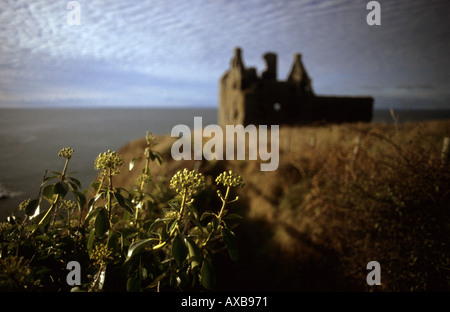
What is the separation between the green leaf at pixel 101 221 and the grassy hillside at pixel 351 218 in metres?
1.23

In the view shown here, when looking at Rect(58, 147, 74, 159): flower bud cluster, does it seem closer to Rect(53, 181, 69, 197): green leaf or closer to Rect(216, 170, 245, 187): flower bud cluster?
Rect(53, 181, 69, 197): green leaf

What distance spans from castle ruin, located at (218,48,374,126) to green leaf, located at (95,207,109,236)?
69.6 ft

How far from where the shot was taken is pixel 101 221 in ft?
4.72

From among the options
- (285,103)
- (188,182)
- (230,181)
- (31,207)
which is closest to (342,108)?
(285,103)

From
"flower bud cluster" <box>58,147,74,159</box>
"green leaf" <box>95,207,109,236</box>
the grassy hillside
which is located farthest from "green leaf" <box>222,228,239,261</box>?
the grassy hillside

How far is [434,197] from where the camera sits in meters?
4.55

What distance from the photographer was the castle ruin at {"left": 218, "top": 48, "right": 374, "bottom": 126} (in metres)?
22.4

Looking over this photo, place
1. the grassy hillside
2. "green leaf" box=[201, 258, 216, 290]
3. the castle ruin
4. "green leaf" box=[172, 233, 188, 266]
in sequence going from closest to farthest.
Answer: "green leaf" box=[172, 233, 188, 266]
"green leaf" box=[201, 258, 216, 290]
the grassy hillside
the castle ruin

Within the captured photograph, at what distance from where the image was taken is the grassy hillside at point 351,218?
459 centimetres

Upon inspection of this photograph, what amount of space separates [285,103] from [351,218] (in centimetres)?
1825

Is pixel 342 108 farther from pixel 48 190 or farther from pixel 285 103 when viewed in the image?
pixel 48 190

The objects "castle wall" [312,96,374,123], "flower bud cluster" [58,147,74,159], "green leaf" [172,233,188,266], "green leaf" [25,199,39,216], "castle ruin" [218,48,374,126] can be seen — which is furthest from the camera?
"castle wall" [312,96,374,123]
